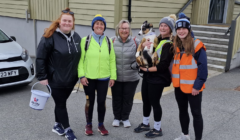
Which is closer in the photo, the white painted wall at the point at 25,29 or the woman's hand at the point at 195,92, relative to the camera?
the woman's hand at the point at 195,92

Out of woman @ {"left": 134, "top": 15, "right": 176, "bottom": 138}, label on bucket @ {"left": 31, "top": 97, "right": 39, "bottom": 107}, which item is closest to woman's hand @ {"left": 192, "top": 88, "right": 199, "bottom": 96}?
woman @ {"left": 134, "top": 15, "right": 176, "bottom": 138}

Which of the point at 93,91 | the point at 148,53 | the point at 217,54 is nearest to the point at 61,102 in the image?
the point at 93,91

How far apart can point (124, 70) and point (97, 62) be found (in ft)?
1.80

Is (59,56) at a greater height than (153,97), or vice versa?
(59,56)

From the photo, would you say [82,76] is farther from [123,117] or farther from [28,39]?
[28,39]

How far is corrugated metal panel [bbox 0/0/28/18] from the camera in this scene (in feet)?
33.4

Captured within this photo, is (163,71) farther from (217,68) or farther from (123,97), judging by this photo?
(217,68)

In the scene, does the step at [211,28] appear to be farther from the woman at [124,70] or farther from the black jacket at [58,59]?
the black jacket at [58,59]

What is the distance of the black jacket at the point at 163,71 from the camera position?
133 inches

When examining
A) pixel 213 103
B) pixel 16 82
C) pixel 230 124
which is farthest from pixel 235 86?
pixel 16 82

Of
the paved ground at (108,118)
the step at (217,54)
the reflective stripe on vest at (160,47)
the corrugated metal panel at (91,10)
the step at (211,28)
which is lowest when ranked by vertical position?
the paved ground at (108,118)

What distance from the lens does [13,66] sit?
5492 mm

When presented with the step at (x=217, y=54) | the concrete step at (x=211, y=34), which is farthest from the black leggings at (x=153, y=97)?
the concrete step at (x=211, y=34)

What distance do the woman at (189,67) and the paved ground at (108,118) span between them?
871 mm
